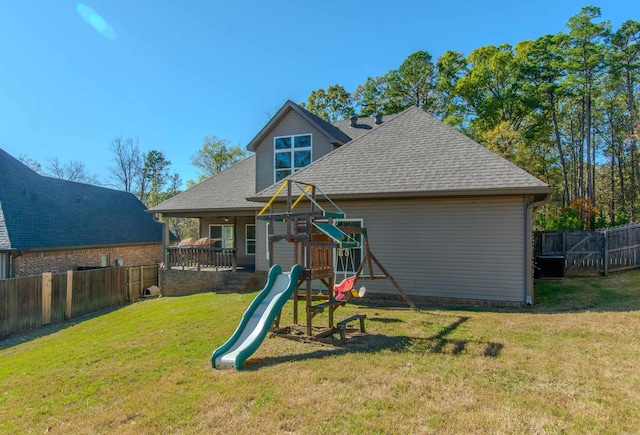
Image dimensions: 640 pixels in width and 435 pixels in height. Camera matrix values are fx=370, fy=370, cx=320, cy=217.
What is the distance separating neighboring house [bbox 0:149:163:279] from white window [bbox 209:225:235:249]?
3342mm

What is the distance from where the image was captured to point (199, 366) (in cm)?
508

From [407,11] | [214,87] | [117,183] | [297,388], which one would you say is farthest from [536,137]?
[117,183]

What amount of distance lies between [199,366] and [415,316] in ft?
14.9

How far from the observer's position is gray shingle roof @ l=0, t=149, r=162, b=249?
15695 mm

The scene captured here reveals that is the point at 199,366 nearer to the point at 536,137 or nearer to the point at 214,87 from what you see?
the point at 214,87

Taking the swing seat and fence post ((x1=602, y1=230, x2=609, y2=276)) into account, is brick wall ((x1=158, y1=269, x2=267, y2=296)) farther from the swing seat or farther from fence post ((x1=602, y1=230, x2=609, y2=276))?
fence post ((x1=602, y1=230, x2=609, y2=276))

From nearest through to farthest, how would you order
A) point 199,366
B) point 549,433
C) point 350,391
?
point 549,433, point 350,391, point 199,366

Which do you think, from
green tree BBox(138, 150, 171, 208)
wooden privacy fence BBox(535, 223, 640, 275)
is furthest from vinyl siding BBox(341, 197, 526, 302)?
green tree BBox(138, 150, 171, 208)

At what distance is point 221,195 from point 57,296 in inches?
263

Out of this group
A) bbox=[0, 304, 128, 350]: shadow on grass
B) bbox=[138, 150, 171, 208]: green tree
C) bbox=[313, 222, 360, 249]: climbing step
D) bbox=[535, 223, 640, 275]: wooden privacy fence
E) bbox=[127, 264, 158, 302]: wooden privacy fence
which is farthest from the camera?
bbox=[138, 150, 171, 208]: green tree

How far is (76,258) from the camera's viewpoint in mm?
17531

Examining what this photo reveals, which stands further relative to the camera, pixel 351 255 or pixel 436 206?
pixel 351 255

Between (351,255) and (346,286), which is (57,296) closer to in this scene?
(351,255)

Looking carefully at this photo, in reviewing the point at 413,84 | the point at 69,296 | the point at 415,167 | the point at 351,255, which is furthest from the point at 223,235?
the point at 413,84
